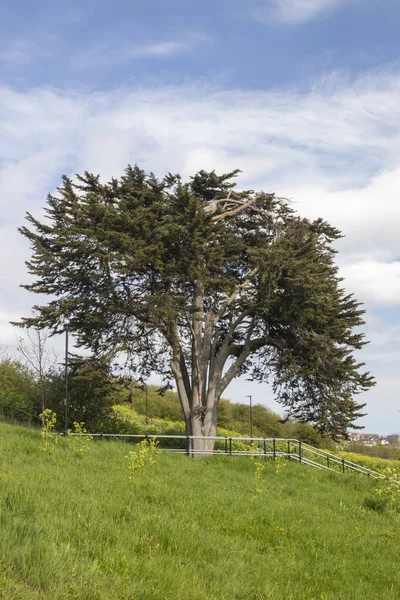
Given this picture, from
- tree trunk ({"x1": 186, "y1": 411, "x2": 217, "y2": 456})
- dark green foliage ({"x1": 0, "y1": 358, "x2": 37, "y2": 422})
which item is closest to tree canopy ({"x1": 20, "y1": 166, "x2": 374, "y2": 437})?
tree trunk ({"x1": 186, "y1": 411, "x2": 217, "y2": 456})

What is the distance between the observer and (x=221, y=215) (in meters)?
27.4

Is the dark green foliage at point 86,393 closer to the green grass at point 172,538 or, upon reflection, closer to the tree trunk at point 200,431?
the tree trunk at point 200,431

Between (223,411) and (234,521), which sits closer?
(234,521)

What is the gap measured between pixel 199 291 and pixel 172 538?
1888cm

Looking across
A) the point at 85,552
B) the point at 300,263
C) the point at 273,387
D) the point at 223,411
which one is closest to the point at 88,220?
the point at 300,263

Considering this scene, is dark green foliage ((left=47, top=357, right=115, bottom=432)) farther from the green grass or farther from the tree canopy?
the green grass

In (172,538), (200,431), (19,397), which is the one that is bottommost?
(172,538)

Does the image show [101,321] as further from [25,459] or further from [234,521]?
[234,521]

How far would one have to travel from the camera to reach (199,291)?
26.2m

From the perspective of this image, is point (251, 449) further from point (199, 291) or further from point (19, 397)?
point (19, 397)

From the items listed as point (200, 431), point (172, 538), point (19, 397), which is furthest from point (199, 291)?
point (172, 538)

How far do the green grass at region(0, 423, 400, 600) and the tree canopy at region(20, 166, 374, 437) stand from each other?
9.47m

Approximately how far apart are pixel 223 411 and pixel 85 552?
53126 mm

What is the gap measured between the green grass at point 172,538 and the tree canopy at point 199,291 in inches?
373
